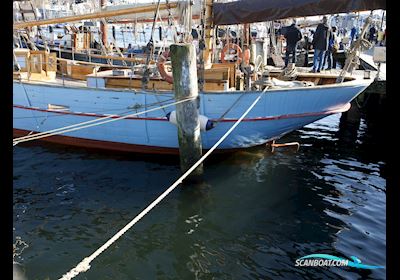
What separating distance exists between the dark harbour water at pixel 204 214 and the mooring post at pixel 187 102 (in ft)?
2.90

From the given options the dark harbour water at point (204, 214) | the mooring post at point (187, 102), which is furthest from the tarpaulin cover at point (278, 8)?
the dark harbour water at point (204, 214)

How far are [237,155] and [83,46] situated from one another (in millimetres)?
16504

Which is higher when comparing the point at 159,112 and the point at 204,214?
the point at 159,112

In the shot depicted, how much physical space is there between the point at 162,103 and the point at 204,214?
3355mm

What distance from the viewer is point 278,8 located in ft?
29.7

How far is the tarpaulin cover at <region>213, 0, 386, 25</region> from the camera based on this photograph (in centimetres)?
821

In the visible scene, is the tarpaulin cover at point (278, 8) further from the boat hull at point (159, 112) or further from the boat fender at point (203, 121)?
the boat fender at point (203, 121)

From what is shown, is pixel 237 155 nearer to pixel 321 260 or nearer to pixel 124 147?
pixel 124 147

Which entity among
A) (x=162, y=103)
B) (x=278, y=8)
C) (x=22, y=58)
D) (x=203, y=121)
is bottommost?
(x=203, y=121)

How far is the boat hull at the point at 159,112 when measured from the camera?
9.37 metres

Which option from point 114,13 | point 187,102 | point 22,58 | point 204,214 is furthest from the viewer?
point 22,58

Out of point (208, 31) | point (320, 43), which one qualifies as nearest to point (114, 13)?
point (208, 31)

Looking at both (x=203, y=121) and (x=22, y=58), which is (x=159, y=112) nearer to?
(x=203, y=121)

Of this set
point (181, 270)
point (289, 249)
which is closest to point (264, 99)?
point (289, 249)
